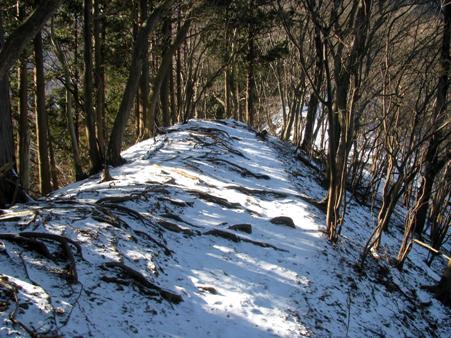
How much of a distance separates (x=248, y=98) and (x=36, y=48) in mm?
9941

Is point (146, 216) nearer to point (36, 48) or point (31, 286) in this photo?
point (31, 286)

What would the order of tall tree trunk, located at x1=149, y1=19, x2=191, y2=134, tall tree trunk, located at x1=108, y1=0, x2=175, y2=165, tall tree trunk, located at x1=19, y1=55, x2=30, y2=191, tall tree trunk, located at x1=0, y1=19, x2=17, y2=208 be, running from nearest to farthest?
tall tree trunk, located at x1=0, y1=19, x2=17, y2=208 → tall tree trunk, located at x1=108, y1=0, x2=175, y2=165 → tall tree trunk, located at x1=19, y1=55, x2=30, y2=191 → tall tree trunk, located at x1=149, y1=19, x2=191, y2=134

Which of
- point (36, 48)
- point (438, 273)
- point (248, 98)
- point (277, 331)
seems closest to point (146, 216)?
point (277, 331)

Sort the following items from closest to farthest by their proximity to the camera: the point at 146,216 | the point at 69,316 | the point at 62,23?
the point at 69,316
the point at 146,216
the point at 62,23

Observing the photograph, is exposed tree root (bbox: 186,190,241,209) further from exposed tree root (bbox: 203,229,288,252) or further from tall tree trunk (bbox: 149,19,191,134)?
tall tree trunk (bbox: 149,19,191,134)

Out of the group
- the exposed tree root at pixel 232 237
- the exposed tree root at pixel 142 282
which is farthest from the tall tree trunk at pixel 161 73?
the exposed tree root at pixel 142 282

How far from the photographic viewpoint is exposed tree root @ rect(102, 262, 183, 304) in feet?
14.0

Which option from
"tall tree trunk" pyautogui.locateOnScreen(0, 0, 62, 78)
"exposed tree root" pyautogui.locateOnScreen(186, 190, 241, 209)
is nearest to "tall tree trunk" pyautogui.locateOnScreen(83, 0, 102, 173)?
"exposed tree root" pyautogui.locateOnScreen(186, 190, 241, 209)

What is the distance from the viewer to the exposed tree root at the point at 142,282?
14.0 feet

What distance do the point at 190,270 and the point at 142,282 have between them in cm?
83

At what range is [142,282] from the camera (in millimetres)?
4285

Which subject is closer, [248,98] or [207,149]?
[207,149]

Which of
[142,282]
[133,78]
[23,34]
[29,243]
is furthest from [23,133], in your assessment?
[142,282]

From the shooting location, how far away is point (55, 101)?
1650cm
